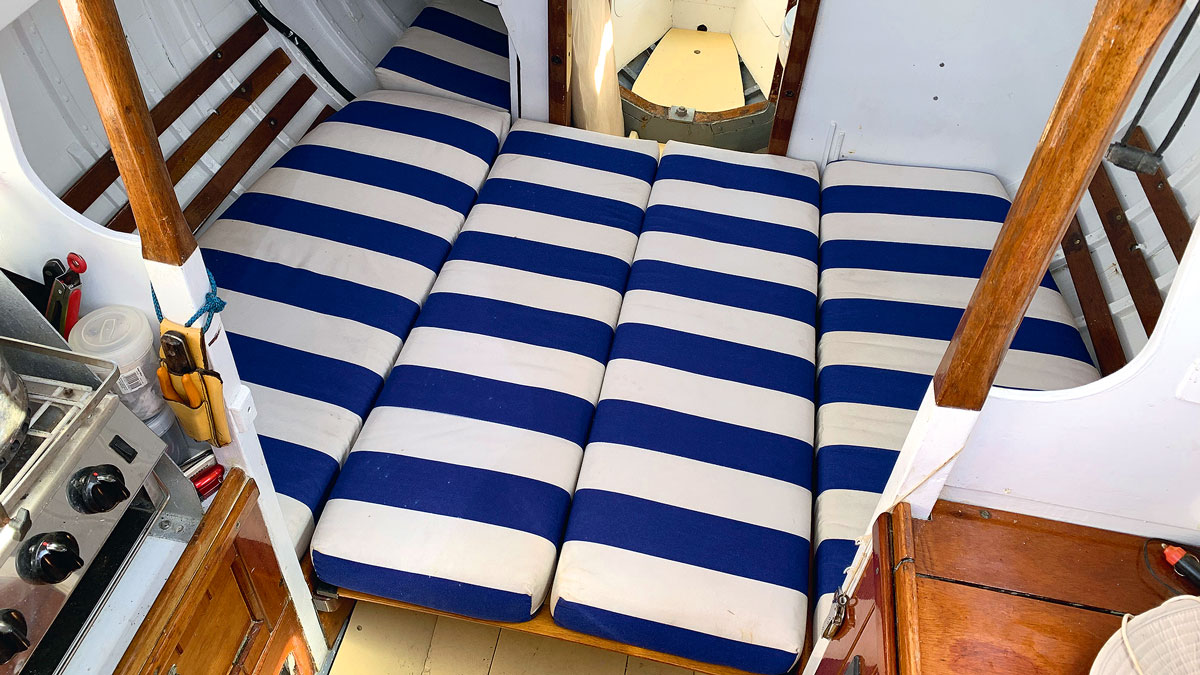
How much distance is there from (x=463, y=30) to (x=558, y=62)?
664mm

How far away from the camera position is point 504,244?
2.77 m

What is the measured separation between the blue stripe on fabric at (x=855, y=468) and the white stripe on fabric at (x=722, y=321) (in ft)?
1.23

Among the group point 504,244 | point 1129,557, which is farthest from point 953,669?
point 504,244

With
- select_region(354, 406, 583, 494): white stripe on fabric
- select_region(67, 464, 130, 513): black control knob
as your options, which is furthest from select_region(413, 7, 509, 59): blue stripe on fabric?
select_region(67, 464, 130, 513): black control knob

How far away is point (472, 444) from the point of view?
221 cm

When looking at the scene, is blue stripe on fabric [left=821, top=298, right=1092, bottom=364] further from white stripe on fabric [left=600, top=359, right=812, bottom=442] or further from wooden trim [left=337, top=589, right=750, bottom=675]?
wooden trim [left=337, top=589, right=750, bottom=675]

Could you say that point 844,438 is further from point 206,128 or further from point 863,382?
point 206,128

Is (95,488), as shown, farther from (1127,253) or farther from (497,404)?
(1127,253)

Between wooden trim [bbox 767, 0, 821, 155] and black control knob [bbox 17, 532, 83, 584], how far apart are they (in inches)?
104

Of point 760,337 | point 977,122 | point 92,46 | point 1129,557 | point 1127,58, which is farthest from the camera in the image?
point 977,122

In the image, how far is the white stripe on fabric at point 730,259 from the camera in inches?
108

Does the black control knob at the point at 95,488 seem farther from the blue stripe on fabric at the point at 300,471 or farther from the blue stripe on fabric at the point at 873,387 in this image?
the blue stripe on fabric at the point at 873,387

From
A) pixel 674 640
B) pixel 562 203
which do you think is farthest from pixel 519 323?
pixel 674 640

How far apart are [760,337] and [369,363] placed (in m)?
1.14
